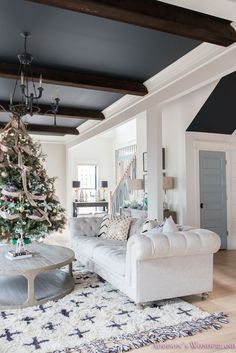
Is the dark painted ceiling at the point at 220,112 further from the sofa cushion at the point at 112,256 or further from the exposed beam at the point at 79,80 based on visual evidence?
the sofa cushion at the point at 112,256

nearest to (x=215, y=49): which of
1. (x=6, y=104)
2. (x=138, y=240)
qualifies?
(x=138, y=240)

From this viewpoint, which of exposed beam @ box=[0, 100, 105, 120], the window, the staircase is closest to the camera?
exposed beam @ box=[0, 100, 105, 120]

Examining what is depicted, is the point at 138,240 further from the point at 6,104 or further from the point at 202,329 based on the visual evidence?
the point at 6,104

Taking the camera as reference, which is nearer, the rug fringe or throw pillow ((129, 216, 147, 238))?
the rug fringe

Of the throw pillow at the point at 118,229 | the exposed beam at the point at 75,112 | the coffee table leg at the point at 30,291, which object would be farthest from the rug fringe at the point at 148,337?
the exposed beam at the point at 75,112

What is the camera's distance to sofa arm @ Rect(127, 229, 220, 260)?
3107 mm

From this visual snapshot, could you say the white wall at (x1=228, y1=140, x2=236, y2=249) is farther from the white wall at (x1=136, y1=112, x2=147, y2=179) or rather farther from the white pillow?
the white pillow

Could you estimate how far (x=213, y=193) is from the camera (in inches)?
245

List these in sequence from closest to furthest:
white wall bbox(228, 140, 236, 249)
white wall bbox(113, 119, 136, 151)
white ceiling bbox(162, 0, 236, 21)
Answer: white ceiling bbox(162, 0, 236, 21) → white wall bbox(228, 140, 236, 249) → white wall bbox(113, 119, 136, 151)

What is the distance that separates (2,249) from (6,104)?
3351mm

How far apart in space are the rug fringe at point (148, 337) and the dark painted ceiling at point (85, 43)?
3.00 m

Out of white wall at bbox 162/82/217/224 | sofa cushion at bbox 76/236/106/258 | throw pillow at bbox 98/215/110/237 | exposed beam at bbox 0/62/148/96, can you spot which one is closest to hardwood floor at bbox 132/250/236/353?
white wall at bbox 162/82/217/224

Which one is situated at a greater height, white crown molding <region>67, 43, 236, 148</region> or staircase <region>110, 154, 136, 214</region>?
white crown molding <region>67, 43, 236, 148</region>

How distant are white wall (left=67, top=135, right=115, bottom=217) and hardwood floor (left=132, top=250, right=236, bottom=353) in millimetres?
6161
